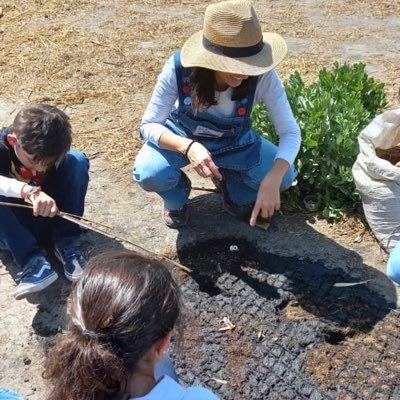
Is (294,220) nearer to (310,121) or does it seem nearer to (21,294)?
(310,121)

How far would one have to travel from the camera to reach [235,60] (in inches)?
109

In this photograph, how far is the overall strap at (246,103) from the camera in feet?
10.0

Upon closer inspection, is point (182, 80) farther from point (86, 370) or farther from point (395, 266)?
point (86, 370)

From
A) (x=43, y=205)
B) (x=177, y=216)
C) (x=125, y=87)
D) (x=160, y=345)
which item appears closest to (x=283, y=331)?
(x=177, y=216)

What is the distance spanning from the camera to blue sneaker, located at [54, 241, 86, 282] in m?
3.07

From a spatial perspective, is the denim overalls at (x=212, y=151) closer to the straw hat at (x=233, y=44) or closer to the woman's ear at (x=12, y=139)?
the straw hat at (x=233, y=44)

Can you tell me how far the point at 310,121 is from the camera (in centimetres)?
355

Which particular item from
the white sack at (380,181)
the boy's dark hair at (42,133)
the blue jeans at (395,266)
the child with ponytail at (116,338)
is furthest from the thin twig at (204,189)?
the child with ponytail at (116,338)

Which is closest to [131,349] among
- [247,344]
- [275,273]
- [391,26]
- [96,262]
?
[96,262]

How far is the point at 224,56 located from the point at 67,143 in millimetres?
752

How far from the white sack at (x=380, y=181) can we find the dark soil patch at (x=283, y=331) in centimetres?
35

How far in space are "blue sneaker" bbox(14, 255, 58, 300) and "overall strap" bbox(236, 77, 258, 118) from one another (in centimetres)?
114

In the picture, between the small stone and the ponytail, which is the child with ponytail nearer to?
the ponytail

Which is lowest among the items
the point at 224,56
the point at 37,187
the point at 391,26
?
the point at 391,26
